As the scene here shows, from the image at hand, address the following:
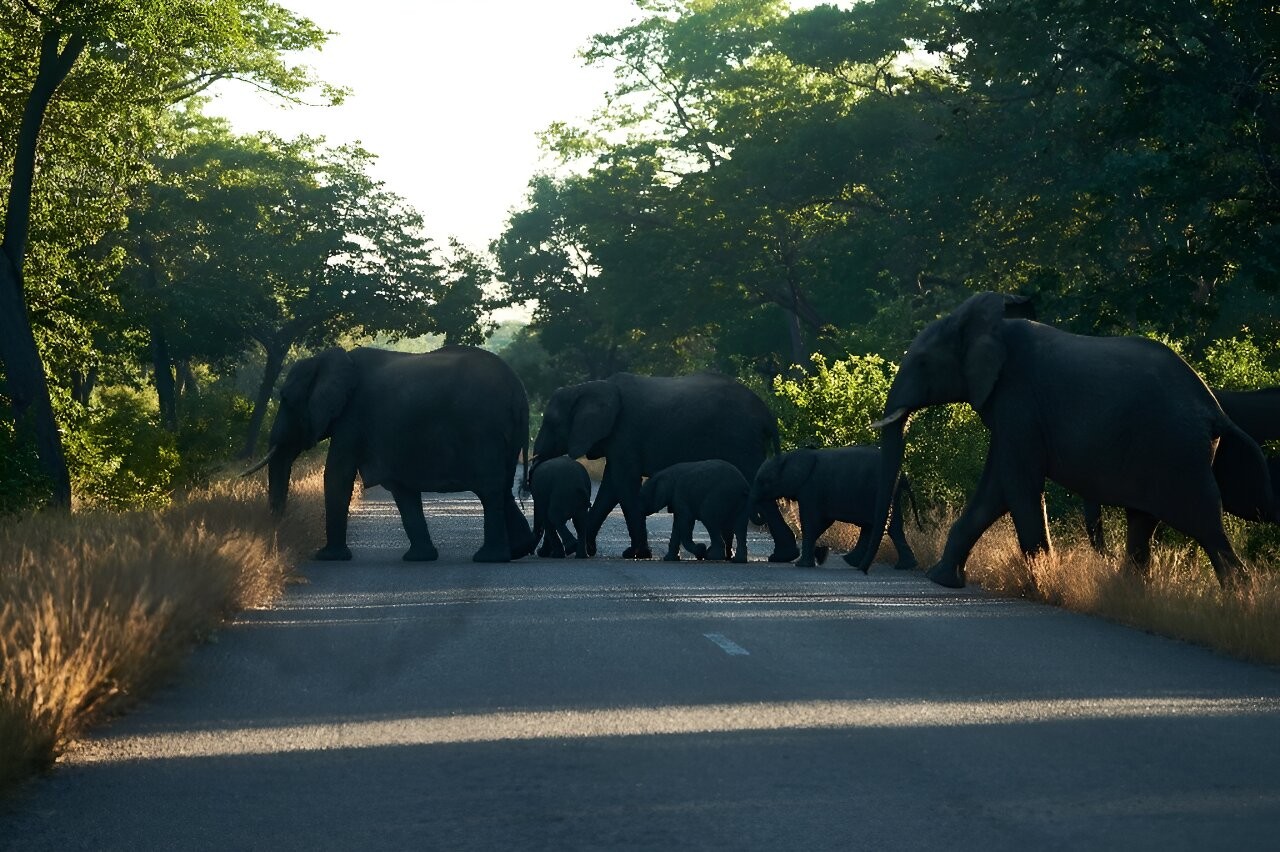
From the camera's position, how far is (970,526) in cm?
1705

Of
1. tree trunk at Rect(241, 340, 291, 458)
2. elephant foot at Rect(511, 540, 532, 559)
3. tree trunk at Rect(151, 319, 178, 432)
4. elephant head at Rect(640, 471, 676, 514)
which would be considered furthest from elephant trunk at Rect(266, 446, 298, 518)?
tree trunk at Rect(241, 340, 291, 458)

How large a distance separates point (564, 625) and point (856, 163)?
37.5m

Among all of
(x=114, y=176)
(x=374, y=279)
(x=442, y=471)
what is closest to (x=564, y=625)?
(x=442, y=471)

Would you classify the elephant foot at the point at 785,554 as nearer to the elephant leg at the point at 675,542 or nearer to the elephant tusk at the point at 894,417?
the elephant leg at the point at 675,542

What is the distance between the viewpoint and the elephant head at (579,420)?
25016 mm

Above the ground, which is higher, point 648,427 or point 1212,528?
point 648,427

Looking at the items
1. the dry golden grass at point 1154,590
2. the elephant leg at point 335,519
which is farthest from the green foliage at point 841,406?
the elephant leg at point 335,519

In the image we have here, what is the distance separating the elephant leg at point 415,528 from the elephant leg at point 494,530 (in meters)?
0.56

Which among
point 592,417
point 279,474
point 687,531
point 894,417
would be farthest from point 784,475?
point 279,474

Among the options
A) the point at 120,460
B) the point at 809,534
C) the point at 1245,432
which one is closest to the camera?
the point at 1245,432

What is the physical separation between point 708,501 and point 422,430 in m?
3.47

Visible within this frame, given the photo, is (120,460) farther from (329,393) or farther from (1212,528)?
(1212,528)

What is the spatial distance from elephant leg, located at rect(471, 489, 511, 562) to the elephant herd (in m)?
0.02

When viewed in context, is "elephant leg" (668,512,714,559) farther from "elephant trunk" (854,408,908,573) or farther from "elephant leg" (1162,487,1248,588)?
"elephant leg" (1162,487,1248,588)
